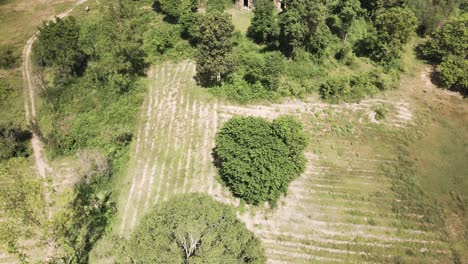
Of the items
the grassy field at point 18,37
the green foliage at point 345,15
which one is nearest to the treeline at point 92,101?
the grassy field at point 18,37

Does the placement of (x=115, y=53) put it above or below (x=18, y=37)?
below

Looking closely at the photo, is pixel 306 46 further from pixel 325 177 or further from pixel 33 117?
pixel 33 117

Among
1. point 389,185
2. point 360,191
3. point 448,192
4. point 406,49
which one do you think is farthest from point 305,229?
point 406,49

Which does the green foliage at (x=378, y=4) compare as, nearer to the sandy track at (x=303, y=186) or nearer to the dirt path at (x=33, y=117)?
the sandy track at (x=303, y=186)

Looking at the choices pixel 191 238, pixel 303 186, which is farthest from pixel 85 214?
pixel 303 186

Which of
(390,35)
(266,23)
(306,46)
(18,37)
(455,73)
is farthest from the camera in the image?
(18,37)
